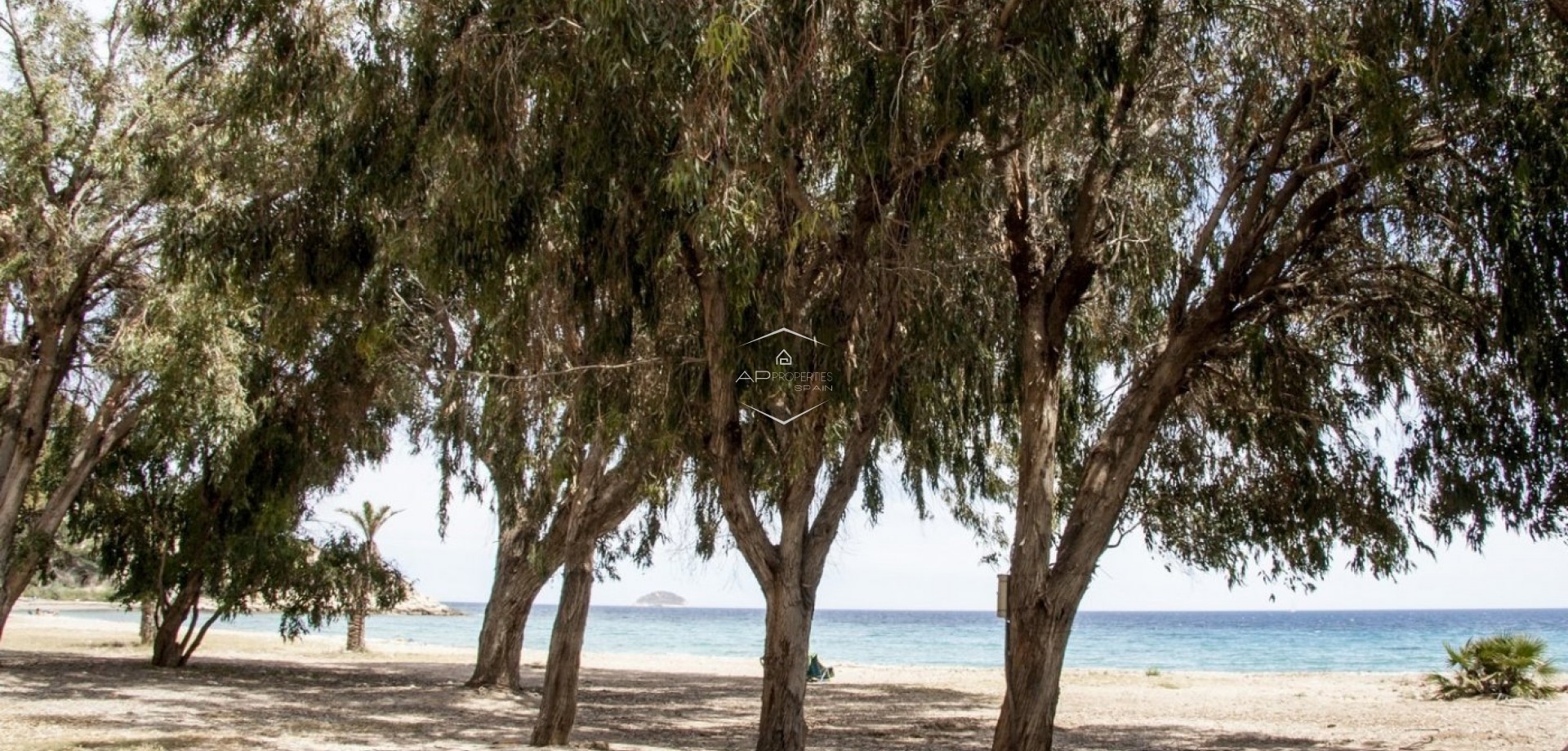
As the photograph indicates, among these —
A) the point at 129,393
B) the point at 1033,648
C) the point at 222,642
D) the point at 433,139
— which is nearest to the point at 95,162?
the point at 129,393

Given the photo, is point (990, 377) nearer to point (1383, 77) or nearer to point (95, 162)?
point (1383, 77)

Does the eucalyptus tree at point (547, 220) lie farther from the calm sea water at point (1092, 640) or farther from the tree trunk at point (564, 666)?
the calm sea water at point (1092, 640)

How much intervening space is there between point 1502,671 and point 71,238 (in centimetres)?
1798

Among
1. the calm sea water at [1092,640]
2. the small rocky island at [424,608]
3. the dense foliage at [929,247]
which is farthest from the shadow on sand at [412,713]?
the small rocky island at [424,608]

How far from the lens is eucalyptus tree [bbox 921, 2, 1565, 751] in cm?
892

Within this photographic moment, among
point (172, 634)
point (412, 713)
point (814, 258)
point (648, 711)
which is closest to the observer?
point (814, 258)

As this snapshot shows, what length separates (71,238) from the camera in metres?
14.6

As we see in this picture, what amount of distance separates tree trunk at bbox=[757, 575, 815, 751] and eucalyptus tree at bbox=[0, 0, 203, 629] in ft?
27.0

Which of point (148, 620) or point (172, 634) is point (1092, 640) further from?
point (172, 634)

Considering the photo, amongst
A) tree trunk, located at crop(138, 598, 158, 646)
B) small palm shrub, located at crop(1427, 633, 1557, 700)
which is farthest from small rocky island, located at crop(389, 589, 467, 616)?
small palm shrub, located at crop(1427, 633, 1557, 700)

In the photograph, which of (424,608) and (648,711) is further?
(424,608)

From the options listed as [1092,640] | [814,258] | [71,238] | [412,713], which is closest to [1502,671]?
[814,258]

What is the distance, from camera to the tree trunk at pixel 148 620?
62.0 feet

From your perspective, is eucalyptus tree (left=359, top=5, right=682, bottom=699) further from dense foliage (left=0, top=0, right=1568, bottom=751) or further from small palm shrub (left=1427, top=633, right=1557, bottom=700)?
small palm shrub (left=1427, top=633, right=1557, bottom=700)
